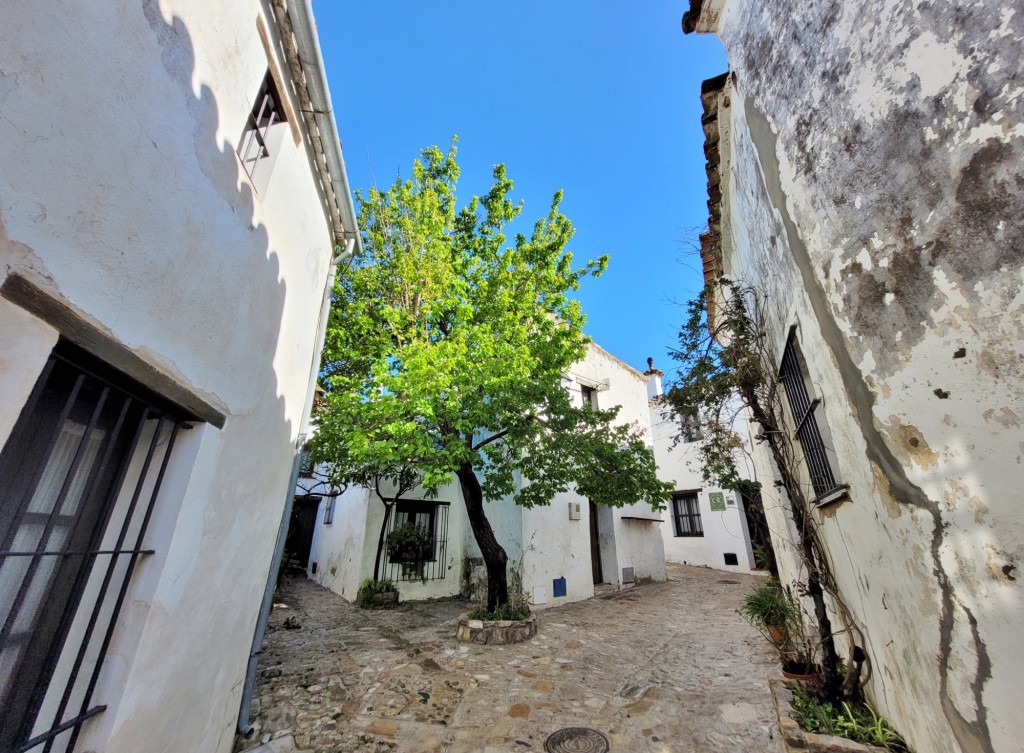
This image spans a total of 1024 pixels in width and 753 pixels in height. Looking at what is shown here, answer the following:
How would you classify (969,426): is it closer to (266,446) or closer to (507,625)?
(266,446)

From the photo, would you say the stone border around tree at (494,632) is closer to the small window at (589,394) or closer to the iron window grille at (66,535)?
the iron window grille at (66,535)

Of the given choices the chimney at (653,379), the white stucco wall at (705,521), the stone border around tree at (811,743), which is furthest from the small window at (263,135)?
the chimney at (653,379)

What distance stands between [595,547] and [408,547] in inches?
218

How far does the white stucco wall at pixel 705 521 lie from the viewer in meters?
14.4

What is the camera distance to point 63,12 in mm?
1547

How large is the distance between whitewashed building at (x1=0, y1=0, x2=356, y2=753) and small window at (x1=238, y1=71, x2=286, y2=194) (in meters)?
0.03

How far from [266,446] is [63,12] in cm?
275

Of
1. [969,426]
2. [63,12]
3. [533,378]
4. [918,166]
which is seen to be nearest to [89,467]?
[63,12]

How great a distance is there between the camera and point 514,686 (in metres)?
4.67

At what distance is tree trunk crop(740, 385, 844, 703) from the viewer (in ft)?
9.89

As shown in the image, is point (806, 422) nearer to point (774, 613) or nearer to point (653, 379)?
point (774, 613)

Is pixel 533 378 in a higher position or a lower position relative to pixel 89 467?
higher

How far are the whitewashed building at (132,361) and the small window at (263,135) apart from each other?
0.09 feet

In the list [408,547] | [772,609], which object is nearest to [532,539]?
[408,547]
